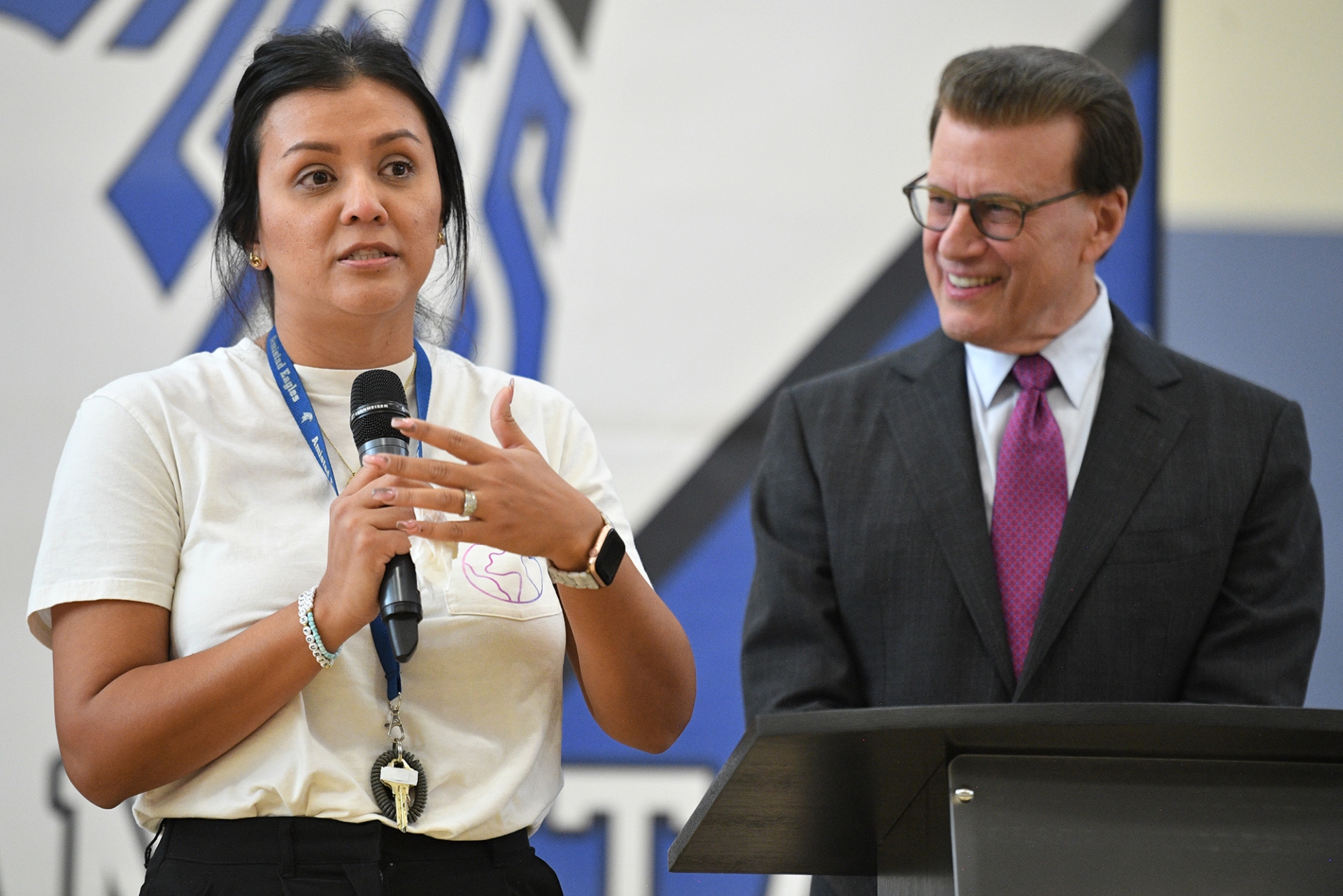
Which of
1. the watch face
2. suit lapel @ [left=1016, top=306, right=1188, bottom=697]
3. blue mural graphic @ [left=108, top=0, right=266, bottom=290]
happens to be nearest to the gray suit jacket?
suit lapel @ [left=1016, top=306, right=1188, bottom=697]

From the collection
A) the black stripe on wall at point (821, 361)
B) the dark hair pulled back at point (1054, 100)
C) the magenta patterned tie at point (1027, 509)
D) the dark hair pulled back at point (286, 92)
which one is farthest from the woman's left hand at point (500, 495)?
the black stripe on wall at point (821, 361)

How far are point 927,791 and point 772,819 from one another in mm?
171

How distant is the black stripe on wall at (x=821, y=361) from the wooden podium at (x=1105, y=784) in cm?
182

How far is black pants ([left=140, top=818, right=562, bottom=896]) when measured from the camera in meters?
1.34

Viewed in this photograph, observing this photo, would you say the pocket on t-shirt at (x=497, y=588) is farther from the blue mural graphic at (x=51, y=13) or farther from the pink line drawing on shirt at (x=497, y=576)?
the blue mural graphic at (x=51, y=13)

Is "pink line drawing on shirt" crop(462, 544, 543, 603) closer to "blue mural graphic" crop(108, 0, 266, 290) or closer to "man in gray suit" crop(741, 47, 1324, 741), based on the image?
"man in gray suit" crop(741, 47, 1324, 741)

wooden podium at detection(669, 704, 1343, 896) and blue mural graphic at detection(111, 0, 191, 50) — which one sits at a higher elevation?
blue mural graphic at detection(111, 0, 191, 50)

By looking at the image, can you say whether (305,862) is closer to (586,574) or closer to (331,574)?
(331,574)

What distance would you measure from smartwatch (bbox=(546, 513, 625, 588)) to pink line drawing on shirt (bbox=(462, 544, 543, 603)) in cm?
10

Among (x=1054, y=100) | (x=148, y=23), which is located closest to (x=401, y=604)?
(x=1054, y=100)

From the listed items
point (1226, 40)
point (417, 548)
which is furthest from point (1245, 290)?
point (417, 548)

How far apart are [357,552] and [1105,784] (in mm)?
731

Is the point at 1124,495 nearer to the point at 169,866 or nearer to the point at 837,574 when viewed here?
the point at 837,574

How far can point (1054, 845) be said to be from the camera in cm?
108
